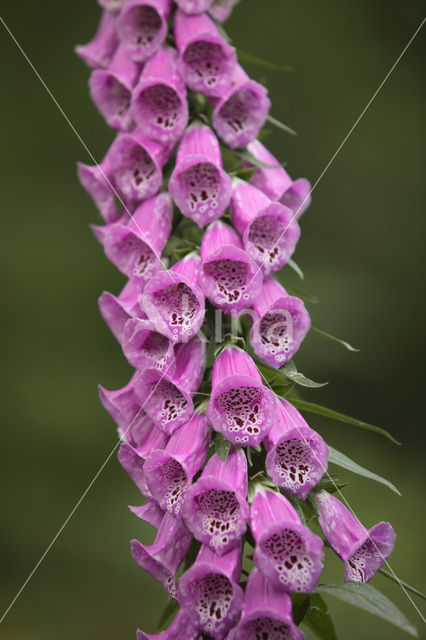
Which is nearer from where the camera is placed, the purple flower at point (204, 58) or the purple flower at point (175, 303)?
Result: the purple flower at point (175, 303)

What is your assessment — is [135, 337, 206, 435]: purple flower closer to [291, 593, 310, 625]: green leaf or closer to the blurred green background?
[291, 593, 310, 625]: green leaf

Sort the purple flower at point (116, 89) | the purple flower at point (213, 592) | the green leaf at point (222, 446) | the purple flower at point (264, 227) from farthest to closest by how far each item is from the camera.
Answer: the purple flower at point (116, 89) < the purple flower at point (264, 227) < the green leaf at point (222, 446) < the purple flower at point (213, 592)

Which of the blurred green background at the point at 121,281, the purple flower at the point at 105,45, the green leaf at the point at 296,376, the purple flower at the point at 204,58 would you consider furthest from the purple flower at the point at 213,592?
the blurred green background at the point at 121,281

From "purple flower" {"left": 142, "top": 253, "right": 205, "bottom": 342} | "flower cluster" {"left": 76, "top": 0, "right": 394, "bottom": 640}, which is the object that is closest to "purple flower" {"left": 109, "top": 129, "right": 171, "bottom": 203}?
"flower cluster" {"left": 76, "top": 0, "right": 394, "bottom": 640}

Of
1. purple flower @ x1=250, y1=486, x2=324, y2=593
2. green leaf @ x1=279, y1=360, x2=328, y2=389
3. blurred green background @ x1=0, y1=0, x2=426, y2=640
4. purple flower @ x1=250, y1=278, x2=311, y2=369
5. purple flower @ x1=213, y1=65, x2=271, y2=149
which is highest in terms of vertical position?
purple flower @ x1=213, y1=65, x2=271, y2=149

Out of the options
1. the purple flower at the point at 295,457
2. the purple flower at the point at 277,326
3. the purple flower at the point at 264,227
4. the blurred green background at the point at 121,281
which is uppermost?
the purple flower at the point at 264,227

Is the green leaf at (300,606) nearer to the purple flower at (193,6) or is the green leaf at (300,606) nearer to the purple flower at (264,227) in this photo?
the purple flower at (264,227)
